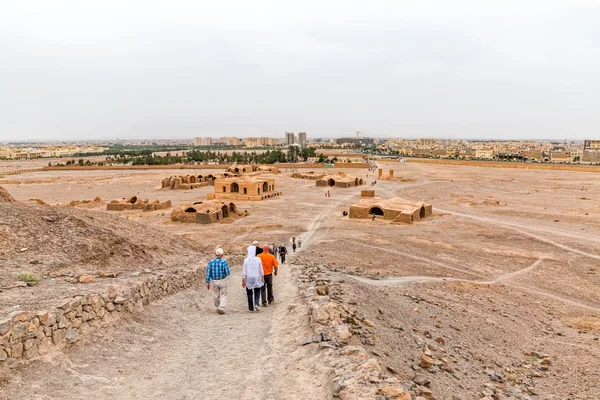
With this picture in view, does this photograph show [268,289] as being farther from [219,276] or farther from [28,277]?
[28,277]

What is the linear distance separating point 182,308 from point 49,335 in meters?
2.85

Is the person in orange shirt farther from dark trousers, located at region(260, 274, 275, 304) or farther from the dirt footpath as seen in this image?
the dirt footpath

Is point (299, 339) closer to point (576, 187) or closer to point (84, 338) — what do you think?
point (84, 338)

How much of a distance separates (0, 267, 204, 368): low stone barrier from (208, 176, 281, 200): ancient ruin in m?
34.8

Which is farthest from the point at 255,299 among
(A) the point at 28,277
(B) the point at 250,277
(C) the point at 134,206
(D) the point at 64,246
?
(C) the point at 134,206

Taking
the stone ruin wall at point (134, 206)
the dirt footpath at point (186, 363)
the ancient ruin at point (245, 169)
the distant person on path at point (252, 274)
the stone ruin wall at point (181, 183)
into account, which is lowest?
the stone ruin wall at point (134, 206)

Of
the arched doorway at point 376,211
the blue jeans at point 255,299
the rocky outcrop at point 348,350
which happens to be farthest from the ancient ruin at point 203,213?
the blue jeans at point 255,299

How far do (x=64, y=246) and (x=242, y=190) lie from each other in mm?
34035

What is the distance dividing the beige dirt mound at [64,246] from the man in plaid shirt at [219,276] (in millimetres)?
2277

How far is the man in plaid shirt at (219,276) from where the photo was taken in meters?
7.50

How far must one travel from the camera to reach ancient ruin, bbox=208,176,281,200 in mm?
42031

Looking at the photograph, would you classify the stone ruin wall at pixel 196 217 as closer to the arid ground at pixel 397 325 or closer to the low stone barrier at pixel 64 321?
the arid ground at pixel 397 325

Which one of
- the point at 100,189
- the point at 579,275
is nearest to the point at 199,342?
the point at 579,275

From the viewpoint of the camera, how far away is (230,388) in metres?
4.93
